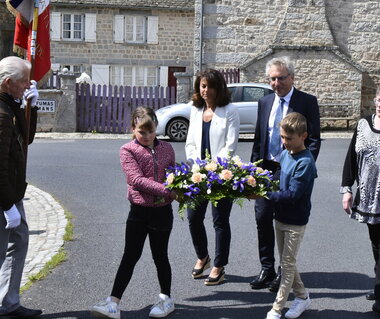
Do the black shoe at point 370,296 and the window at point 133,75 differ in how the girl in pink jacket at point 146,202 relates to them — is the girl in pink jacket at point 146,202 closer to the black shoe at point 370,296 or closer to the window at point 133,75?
the black shoe at point 370,296

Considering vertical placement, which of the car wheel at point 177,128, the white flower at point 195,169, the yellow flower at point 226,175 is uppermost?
the white flower at point 195,169

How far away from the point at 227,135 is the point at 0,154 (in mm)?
2230

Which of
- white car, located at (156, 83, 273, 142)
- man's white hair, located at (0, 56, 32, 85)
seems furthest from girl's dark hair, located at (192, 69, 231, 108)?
white car, located at (156, 83, 273, 142)

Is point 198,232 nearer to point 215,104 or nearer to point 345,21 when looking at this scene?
point 215,104

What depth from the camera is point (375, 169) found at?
541 cm

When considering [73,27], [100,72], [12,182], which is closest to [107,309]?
[12,182]

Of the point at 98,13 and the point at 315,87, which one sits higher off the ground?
the point at 98,13

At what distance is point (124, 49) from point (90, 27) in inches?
76.9

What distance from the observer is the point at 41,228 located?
8156mm

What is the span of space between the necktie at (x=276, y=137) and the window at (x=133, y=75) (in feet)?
89.4

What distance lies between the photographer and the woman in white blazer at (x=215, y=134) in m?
5.96

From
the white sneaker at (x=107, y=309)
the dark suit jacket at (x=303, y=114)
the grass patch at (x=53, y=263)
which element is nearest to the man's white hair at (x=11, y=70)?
the white sneaker at (x=107, y=309)

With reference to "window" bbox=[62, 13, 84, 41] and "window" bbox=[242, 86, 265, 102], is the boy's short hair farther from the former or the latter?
"window" bbox=[62, 13, 84, 41]

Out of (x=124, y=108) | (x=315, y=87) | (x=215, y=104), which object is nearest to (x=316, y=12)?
(x=315, y=87)
